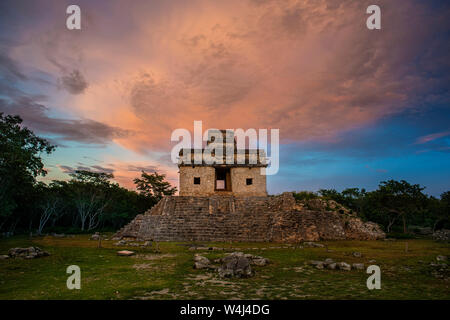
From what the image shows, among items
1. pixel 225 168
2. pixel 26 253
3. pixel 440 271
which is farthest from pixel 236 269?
pixel 225 168

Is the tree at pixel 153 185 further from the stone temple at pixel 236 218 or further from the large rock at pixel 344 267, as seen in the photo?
the large rock at pixel 344 267

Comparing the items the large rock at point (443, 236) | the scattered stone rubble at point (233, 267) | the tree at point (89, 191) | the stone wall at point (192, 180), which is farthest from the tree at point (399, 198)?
the tree at point (89, 191)

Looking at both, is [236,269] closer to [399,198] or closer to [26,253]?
[26,253]

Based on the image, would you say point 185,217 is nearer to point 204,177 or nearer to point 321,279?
point 204,177

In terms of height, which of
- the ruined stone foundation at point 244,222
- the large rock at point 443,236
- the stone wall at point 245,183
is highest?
the stone wall at point 245,183

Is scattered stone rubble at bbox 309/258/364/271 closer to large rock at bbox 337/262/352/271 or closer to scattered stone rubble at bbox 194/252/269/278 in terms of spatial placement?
large rock at bbox 337/262/352/271

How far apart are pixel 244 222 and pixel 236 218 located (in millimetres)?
724

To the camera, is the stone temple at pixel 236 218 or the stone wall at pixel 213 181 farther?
the stone wall at pixel 213 181

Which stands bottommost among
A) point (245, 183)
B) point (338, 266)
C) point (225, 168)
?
point (338, 266)

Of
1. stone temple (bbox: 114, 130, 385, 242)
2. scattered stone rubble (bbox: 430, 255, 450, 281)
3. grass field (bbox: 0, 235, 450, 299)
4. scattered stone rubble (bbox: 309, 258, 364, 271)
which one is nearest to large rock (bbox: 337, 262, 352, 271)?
scattered stone rubble (bbox: 309, 258, 364, 271)

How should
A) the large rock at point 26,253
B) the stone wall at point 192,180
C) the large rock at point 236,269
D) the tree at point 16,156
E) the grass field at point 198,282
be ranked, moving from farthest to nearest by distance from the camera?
the stone wall at point 192,180
the tree at point 16,156
the large rock at point 26,253
the large rock at point 236,269
the grass field at point 198,282

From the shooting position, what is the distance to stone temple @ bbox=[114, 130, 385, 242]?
594 inches

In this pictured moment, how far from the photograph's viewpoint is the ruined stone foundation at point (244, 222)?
49.3 ft

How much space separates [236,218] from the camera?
16844mm
